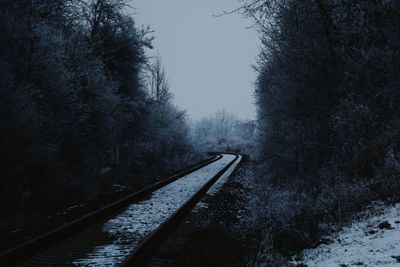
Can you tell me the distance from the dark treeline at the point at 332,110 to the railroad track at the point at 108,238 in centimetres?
190

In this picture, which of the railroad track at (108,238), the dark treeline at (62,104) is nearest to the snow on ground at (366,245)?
the railroad track at (108,238)

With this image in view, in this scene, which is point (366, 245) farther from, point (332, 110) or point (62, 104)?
point (62, 104)

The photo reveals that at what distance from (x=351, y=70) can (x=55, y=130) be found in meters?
8.67

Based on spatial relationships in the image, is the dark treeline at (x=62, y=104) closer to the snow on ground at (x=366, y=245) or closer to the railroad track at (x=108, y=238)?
the railroad track at (x=108, y=238)

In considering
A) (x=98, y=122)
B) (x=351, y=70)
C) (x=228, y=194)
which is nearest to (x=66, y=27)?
(x=98, y=122)

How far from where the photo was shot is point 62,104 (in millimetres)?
12211

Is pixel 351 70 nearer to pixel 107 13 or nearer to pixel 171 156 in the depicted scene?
pixel 107 13

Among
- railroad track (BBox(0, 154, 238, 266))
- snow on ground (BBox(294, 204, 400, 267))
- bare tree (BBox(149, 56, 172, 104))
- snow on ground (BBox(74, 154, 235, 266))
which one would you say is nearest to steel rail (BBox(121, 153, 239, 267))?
railroad track (BBox(0, 154, 238, 266))

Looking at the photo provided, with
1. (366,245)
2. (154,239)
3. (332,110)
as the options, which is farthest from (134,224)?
(332,110)

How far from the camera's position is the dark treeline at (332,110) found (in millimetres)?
6660

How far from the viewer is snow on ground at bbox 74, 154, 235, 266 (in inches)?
209

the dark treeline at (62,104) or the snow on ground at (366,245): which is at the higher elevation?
the dark treeline at (62,104)

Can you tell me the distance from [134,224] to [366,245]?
14.8ft

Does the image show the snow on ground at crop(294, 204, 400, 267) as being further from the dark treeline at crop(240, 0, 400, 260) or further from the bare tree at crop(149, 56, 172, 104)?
the bare tree at crop(149, 56, 172, 104)
